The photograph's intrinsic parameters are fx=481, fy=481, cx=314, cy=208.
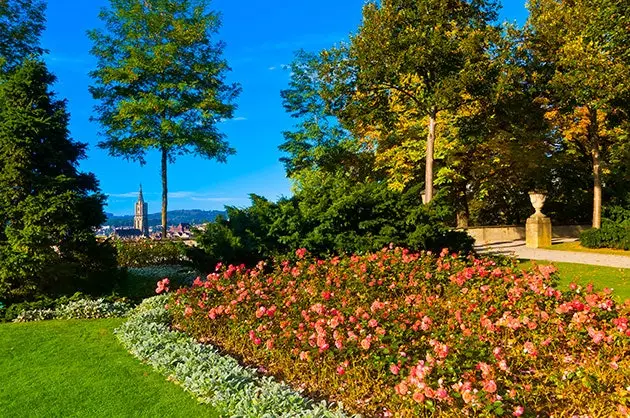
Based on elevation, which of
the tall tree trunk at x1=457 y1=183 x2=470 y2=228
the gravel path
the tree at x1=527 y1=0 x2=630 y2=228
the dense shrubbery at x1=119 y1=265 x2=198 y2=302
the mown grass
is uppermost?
the tree at x1=527 y1=0 x2=630 y2=228

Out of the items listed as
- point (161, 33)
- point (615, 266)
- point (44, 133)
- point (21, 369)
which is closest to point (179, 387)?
point (21, 369)

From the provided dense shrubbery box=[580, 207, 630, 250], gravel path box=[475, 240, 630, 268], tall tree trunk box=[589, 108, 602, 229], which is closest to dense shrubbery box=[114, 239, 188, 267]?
gravel path box=[475, 240, 630, 268]

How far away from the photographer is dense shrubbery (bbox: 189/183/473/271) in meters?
10.0

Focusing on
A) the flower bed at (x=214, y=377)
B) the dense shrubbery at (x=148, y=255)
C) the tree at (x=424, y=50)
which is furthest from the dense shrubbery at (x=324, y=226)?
the tree at (x=424, y=50)

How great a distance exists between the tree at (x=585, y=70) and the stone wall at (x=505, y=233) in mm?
4231

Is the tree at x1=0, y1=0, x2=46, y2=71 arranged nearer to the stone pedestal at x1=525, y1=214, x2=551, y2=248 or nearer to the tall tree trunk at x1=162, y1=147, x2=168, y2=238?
the tall tree trunk at x1=162, y1=147, x2=168, y2=238

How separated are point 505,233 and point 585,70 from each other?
393 inches

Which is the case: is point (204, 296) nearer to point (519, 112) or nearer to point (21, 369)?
point (21, 369)

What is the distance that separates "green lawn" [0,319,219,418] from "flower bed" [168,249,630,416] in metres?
0.98

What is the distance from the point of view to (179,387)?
461cm

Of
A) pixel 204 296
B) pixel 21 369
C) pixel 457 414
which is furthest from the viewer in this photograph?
pixel 204 296

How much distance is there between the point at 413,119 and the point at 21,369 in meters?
22.1

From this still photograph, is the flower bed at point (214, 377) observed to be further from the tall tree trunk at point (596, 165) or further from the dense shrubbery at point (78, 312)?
the tall tree trunk at point (596, 165)

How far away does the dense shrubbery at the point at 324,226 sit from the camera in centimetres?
1003
